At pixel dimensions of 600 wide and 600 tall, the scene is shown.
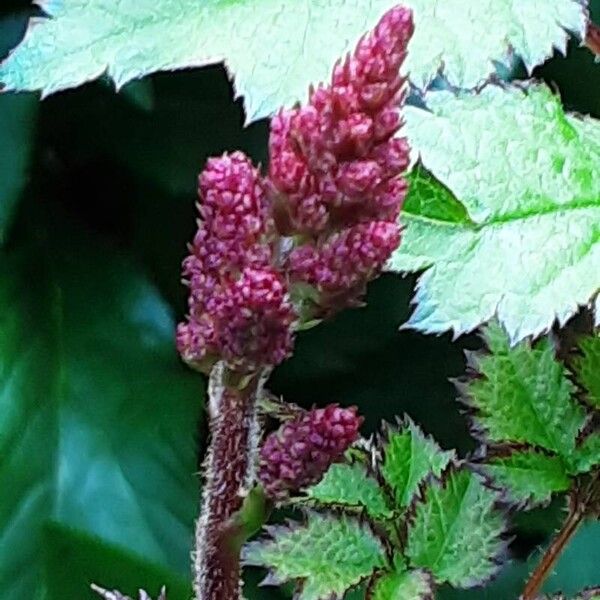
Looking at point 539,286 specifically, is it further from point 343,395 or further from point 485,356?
point 343,395

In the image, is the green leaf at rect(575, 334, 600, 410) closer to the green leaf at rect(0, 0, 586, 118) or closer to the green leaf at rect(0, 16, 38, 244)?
the green leaf at rect(0, 0, 586, 118)

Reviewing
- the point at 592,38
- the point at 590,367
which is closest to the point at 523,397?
the point at 590,367

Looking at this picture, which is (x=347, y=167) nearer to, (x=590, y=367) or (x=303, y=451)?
(x=303, y=451)

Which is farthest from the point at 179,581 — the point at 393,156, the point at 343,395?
the point at 393,156

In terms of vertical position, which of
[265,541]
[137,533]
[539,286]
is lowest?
[137,533]

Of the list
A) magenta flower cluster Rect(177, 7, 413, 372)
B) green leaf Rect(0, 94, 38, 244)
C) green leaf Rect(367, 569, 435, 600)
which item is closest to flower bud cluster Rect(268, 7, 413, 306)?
magenta flower cluster Rect(177, 7, 413, 372)

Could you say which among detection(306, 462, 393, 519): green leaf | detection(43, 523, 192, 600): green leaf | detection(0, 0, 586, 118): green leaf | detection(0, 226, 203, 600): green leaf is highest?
detection(0, 0, 586, 118): green leaf

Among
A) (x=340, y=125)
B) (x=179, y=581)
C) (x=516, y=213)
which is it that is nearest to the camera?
(x=340, y=125)
